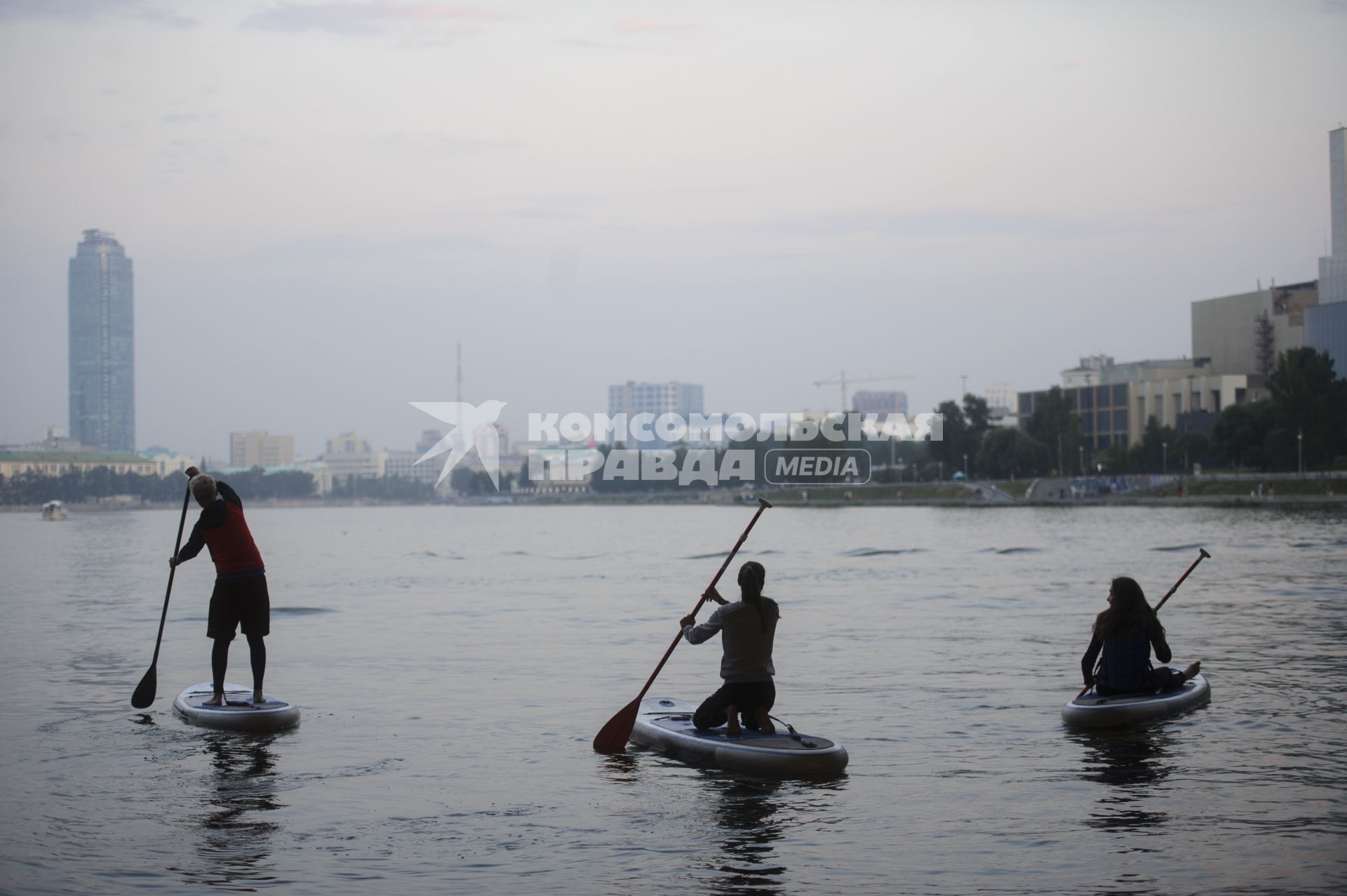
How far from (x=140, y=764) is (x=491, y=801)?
3.75 meters

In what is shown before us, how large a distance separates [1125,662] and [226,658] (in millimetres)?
9071

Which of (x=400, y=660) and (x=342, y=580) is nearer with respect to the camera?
(x=400, y=660)

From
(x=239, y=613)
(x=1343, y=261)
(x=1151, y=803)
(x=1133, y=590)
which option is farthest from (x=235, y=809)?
(x=1343, y=261)

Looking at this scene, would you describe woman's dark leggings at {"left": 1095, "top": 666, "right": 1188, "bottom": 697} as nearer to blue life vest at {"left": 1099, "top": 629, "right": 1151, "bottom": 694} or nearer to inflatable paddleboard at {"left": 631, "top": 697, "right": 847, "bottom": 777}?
blue life vest at {"left": 1099, "top": 629, "right": 1151, "bottom": 694}

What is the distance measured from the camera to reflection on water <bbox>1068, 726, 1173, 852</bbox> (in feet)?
34.2

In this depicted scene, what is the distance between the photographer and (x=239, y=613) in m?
13.5

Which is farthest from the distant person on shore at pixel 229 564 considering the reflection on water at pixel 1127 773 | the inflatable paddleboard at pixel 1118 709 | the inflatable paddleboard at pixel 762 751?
the inflatable paddleboard at pixel 1118 709

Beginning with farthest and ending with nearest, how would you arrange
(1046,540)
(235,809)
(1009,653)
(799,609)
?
(1046,540) < (799,609) < (1009,653) < (235,809)

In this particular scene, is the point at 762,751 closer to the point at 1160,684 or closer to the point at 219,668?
the point at 1160,684

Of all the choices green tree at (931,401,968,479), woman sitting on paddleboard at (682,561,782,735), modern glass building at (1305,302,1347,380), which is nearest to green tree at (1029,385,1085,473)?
green tree at (931,401,968,479)

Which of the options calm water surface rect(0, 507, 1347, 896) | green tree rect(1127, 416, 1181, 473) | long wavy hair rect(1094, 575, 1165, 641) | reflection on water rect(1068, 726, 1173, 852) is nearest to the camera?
calm water surface rect(0, 507, 1347, 896)

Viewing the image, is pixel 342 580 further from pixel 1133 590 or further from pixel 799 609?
pixel 1133 590

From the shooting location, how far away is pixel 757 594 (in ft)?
38.6

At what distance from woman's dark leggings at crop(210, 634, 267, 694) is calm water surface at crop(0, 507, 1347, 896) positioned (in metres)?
0.58
